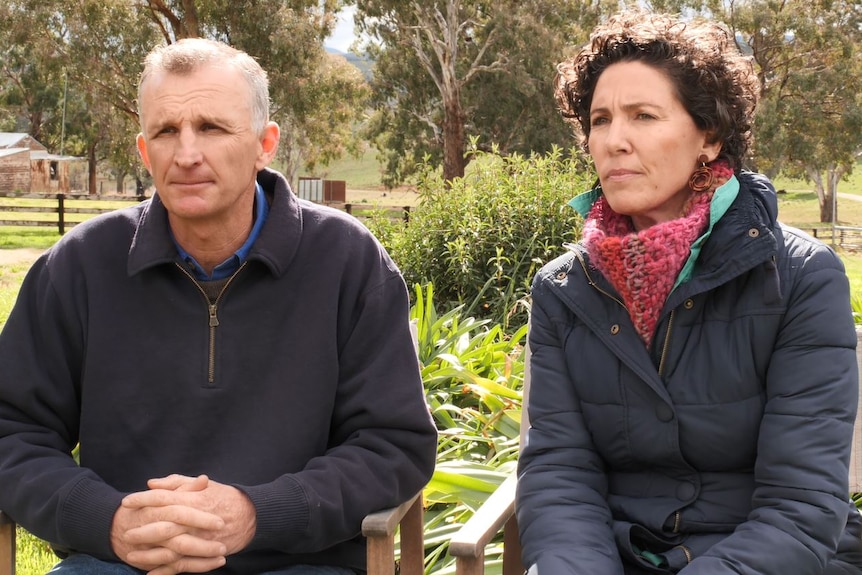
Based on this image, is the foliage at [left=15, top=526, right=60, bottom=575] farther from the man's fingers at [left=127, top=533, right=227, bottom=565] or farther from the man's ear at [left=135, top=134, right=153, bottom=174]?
the man's ear at [left=135, top=134, right=153, bottom=174]

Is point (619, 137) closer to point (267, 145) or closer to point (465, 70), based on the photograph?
point (267, 145)

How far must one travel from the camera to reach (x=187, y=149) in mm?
2447

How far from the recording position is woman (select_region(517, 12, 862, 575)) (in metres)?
2.07

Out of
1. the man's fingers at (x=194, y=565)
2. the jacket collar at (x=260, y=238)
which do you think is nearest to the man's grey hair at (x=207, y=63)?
the jacket collar at (x=260, y=238)

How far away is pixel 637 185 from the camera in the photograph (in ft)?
7.48

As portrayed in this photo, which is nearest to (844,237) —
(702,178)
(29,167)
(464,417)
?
(464,417)

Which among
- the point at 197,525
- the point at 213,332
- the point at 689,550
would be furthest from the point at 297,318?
the point at 689,550

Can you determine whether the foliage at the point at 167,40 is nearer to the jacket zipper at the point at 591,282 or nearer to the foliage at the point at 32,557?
the foliage at the point at 32,557

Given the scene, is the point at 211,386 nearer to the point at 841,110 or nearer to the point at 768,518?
the point at 768,518

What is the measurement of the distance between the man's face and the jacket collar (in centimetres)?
8

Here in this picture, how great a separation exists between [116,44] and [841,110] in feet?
78.9

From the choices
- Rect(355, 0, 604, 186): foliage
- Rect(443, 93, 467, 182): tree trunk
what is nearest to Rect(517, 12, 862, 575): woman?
Rect(355, 0, 604, 186): foliage

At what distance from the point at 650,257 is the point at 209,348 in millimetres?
1109

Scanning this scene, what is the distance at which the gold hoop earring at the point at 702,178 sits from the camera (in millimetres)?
2297
